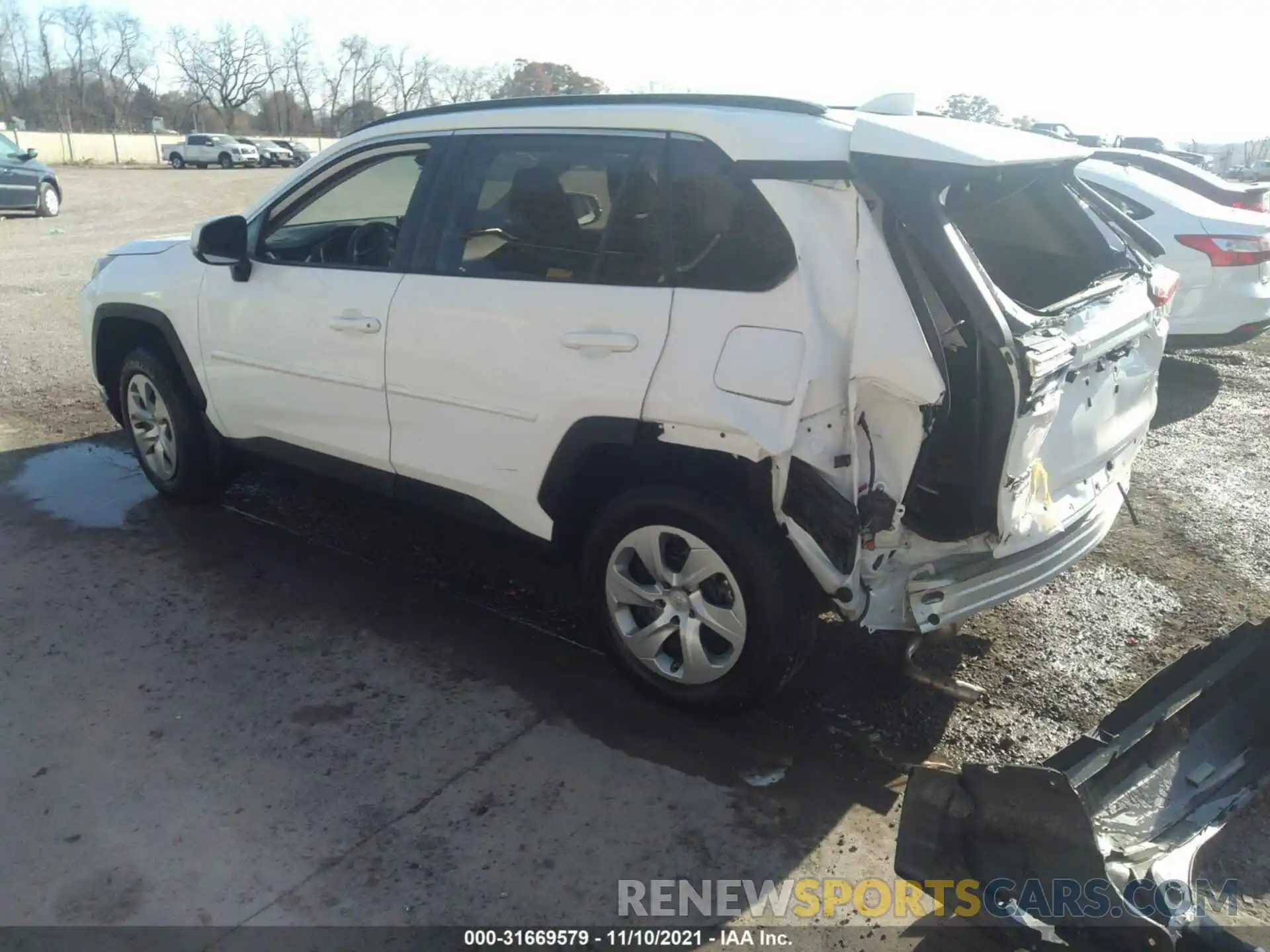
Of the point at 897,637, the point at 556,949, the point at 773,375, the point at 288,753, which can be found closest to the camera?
the point at 556,949

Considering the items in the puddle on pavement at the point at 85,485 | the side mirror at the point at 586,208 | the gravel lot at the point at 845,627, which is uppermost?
the side mirror at the point at 586,208

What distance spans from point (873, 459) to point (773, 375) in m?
0.39

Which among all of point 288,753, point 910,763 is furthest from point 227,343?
point 910,763

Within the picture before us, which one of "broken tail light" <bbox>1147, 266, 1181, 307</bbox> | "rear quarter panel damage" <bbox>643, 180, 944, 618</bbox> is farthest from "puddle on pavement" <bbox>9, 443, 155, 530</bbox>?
"broken tail light" <bbox>1147, 266, 1181, 307</bbox>

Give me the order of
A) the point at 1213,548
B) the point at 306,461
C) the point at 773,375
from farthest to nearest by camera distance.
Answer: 1. the point at 1213,548
2. the point at 306,461
3. the point at 773,375

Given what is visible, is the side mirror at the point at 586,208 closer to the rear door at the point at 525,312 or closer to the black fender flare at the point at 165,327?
the rear door at the point at 525,312

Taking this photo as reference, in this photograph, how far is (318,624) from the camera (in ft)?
13.4

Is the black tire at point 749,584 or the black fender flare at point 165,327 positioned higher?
the black fender flare at point 165,327

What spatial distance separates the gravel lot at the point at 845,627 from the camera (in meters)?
3.31

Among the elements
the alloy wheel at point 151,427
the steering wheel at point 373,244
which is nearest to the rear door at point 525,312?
the steering wheel at point 373,244

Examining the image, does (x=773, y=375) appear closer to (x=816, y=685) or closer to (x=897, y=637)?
(x=816, y=685)

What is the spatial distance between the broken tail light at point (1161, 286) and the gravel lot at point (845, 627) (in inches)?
52.9

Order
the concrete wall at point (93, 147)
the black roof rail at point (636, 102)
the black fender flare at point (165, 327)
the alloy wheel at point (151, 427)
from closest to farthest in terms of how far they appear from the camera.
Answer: the black roof rail at point (636, 102), the black fender flare at point (165, 327), the alloy wheel at point (151, 427), the concrete wall at point (93, 147)

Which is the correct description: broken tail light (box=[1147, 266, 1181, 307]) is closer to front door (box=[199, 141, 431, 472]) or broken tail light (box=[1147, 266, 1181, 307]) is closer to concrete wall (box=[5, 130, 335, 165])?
front door (box=[199, 141, 431, 472])
